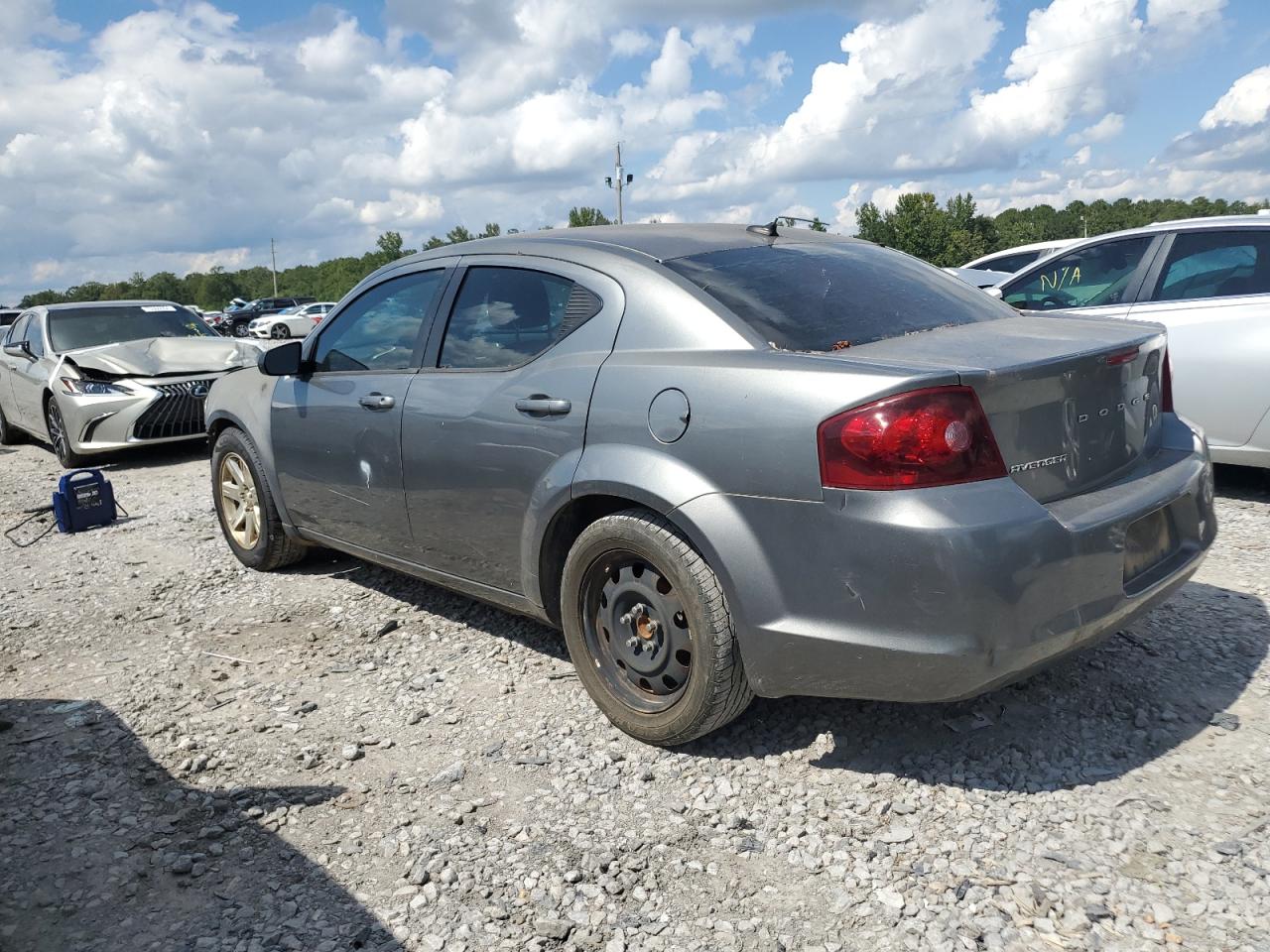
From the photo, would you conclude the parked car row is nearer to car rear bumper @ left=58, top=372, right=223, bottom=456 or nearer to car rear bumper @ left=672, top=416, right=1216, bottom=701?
car rear bumper @ left=672, top=416, right=1216, bottom=701

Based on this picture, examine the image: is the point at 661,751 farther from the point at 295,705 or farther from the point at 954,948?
the point at 295,705

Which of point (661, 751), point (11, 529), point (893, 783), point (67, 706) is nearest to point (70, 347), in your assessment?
point (11, 529)

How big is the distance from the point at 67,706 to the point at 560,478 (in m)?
2.20

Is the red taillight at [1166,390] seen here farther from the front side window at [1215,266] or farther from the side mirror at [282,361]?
the side mirror at [282,361]

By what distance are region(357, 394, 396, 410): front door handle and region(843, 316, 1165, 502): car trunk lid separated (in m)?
1.99

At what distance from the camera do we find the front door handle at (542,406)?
3281mm

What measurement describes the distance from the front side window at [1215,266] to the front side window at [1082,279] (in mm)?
233

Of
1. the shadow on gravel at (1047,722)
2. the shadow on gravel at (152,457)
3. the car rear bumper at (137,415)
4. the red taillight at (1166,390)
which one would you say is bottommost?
the shadow on gravel at (1047,722)

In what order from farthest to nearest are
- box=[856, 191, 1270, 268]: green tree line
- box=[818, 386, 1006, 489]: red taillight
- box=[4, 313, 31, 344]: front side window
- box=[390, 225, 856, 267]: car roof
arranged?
box=[856, 191, 1270, 268]: green tree line, box=[4, 313, 31, 344]: front side window, box=[390, 225, 856, 267]: car roof, box=[818, 386, 1006, 489]: red taillight

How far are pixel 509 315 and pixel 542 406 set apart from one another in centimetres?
51

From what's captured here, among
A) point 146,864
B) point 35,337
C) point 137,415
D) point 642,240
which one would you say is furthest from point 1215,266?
point 35,337

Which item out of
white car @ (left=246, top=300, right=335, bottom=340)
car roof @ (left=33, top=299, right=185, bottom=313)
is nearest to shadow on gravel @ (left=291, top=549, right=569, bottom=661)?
car roof @ (left=33, top=299, right=185, bottom=313)

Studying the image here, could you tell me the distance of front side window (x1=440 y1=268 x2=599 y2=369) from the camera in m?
3.46

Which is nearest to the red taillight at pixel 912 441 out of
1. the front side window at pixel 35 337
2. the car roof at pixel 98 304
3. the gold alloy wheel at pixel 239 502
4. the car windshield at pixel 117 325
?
the gold alloy wheel at pixel 239 502
